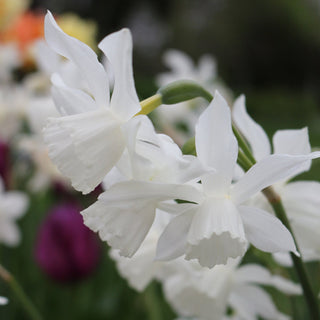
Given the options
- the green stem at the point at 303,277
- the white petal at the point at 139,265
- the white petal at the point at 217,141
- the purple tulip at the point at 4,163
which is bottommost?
the purple tulip at the point at 4,163

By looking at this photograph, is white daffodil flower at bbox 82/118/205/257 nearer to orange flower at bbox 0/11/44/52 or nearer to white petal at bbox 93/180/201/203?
white petal at bbox 93/180/201/203

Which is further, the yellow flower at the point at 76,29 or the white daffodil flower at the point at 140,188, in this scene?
the yellow flower at the point at 76,29

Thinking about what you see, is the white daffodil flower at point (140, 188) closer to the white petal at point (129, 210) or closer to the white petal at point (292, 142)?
the white petal at point (129, 210)

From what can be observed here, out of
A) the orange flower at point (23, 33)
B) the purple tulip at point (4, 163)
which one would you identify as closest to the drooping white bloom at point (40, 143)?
the purple tulip at point (4, 163)

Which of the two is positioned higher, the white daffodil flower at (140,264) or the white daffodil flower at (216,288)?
the white daffodil flower at (140,264)

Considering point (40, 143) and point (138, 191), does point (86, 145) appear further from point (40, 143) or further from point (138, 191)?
point (40, 143)

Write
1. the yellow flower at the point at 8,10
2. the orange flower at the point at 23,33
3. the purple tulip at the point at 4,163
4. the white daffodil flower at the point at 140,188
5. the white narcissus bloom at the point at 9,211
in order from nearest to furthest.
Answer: the white daffodil flower at the point at 140,188 → the white narcissus bloom at the point at 9,211 → the purple tulip at the point at 4,163 → the yellow flower at the point at 8,10 → the orange flower at the point at 23,33
